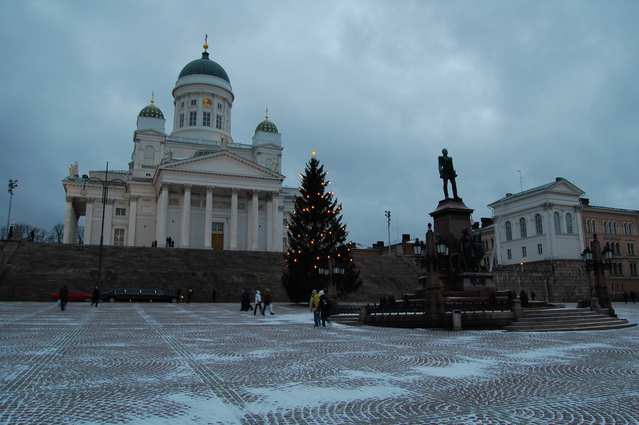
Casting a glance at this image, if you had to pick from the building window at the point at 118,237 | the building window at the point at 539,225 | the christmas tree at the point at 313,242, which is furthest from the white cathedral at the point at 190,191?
the building window at the point at 539,225

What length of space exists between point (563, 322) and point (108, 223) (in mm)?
60175

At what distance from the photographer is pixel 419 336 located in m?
15.6

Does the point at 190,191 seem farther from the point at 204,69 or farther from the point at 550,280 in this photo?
the point at 550,280

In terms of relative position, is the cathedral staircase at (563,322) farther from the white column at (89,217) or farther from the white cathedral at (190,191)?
the white column at (89,217)

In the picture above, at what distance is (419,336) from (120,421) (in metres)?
11.3

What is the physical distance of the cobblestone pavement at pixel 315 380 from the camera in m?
5.99

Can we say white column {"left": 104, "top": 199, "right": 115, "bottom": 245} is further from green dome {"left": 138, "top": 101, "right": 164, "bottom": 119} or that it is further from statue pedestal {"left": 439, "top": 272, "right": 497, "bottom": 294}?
statue pedestal {"left": 439, "top": 272, "right": 497, "bottom": 294}

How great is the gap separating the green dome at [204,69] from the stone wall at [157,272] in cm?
3953

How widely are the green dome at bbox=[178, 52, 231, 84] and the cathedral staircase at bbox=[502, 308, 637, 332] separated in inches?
2778

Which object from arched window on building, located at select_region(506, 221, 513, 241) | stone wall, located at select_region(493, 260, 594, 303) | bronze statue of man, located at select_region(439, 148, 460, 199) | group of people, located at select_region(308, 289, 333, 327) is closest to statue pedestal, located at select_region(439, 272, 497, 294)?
bronze statue of man, located at select_region(439, 148, 460, 199)

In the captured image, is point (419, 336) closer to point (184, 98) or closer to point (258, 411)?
point (258, 411)

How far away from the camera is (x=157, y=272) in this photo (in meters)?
42.6

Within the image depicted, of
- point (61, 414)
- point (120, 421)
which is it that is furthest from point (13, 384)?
point (120, 421)

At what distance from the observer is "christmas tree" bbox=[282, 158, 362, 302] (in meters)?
33.9
